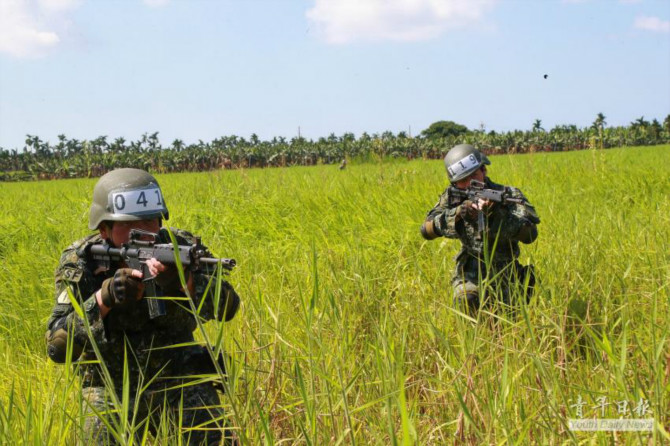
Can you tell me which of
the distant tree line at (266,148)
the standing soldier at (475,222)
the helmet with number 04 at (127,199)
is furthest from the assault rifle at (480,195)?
the distant tree line at (266,148)

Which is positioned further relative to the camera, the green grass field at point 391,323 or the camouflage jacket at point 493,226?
the camouflage jacket at point 493,226

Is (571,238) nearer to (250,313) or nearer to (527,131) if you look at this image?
(250,313)

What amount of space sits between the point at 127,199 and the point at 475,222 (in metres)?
2.06

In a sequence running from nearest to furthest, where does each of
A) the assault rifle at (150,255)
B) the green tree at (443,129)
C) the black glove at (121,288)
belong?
the assault rifle at (150,255) < the black glove at (121,288) < the green tree at (443,129)

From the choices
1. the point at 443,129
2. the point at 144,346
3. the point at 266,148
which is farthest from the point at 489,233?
the point at 443,129

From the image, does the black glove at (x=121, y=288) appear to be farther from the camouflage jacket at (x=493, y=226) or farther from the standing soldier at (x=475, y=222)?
the camouflage jacket at (x=493, y=226)

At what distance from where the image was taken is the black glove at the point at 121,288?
2133mm

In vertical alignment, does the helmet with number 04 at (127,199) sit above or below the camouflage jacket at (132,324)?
above

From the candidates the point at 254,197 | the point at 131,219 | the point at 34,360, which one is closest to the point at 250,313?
the point at 131,219

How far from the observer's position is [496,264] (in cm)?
376

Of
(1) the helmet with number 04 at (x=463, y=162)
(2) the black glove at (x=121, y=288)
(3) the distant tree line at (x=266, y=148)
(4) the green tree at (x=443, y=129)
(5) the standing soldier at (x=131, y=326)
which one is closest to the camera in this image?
(2) the black glove at (x=121, y=288)

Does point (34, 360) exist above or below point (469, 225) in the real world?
below

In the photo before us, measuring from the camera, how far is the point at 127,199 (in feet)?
7.73

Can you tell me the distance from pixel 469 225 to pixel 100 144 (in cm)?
7372
